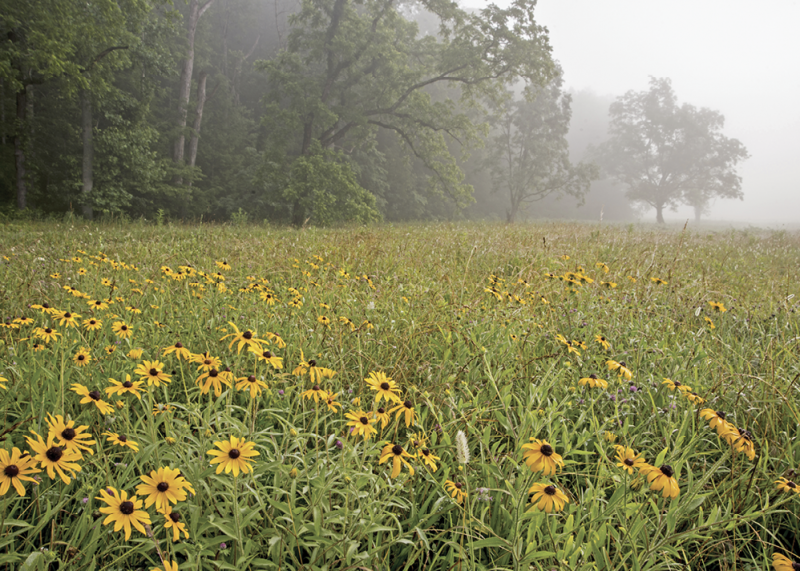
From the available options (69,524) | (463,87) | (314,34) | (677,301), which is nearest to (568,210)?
(463,87)

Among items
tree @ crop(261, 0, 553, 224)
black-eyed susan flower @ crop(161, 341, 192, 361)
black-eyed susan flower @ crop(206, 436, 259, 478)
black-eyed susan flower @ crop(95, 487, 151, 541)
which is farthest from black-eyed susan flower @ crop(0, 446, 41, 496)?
tree @ crop(261, 0, 553, 224)

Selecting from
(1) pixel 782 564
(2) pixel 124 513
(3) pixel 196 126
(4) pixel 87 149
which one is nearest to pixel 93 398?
(2) pixel 124 513

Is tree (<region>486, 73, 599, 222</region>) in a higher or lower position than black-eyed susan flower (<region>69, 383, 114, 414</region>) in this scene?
higher

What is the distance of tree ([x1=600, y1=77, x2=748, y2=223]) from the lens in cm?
3544

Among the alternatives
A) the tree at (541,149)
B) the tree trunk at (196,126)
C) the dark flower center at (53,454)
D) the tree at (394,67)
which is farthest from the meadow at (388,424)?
the tree at (541,149)

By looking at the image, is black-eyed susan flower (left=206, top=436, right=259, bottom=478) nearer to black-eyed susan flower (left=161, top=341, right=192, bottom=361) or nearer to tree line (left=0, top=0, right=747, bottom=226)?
black-eyed susan flower (left=161, top=341, right=192, bottom=361)

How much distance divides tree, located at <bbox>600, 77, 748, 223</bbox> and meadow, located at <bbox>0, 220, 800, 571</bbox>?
4035 cm

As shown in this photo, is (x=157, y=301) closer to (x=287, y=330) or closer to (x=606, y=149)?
(x=287, y=330)

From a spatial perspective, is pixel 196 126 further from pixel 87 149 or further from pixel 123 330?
pixel 123 330

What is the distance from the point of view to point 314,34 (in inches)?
583

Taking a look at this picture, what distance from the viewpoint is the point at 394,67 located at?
14.5 meters

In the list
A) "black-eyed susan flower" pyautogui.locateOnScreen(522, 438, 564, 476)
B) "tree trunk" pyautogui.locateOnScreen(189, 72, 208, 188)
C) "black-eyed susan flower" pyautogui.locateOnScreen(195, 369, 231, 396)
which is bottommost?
"black-eyed susan flower" pyautogui.locateOnScreen(195, 369, 231, 396)

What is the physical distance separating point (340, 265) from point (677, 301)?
3.34 meters

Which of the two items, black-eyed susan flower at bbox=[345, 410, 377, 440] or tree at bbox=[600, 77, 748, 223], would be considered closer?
black-eyed susan flower at bbox=[345, 410, 377, 440]
